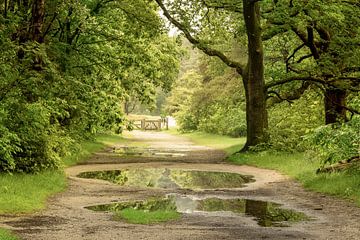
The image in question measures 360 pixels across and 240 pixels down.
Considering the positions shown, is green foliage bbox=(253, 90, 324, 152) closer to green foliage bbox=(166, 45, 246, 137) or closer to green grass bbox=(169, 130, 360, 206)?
green grass bbox=(169, 130, 360, 206)

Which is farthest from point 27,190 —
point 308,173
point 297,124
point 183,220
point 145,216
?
point 297,124

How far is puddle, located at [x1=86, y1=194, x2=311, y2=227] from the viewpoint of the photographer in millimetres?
12406

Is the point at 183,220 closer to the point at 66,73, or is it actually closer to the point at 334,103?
the point at 66,73

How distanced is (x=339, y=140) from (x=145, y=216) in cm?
558

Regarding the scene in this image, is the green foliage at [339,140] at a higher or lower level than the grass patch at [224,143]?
higher

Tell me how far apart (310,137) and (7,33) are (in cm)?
979

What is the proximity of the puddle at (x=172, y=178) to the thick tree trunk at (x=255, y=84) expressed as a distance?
20.7 ft

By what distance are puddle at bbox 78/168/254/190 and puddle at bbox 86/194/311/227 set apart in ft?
9.24

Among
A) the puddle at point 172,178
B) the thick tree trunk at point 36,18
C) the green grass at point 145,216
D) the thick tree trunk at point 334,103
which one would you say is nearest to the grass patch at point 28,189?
the green grass at point 145,216

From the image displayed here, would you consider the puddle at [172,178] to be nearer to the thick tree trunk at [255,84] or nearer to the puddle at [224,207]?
the puddle at [224,207]

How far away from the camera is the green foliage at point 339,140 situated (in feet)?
45.1

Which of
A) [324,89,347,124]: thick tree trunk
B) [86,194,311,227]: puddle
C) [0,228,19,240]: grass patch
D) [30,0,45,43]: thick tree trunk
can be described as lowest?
[86,194,311,227]: puddle

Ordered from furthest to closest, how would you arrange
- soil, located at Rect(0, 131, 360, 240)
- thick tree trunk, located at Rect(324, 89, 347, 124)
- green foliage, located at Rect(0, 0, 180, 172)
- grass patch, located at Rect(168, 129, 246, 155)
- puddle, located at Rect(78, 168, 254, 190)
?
grass patch, located at Rect(168, 129, 246, 155)
thick tree trunk, located at Rect(324, 89, 347, 124)
puddle, located at Rect(78, 168, 254, 190)
green foliage, located at Rect(0, 0, 180, 172)
soil, located at Rect(0, 131, 360, 240)

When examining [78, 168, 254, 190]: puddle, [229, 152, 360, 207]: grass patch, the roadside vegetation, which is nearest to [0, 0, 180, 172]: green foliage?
the roadside vegetation
